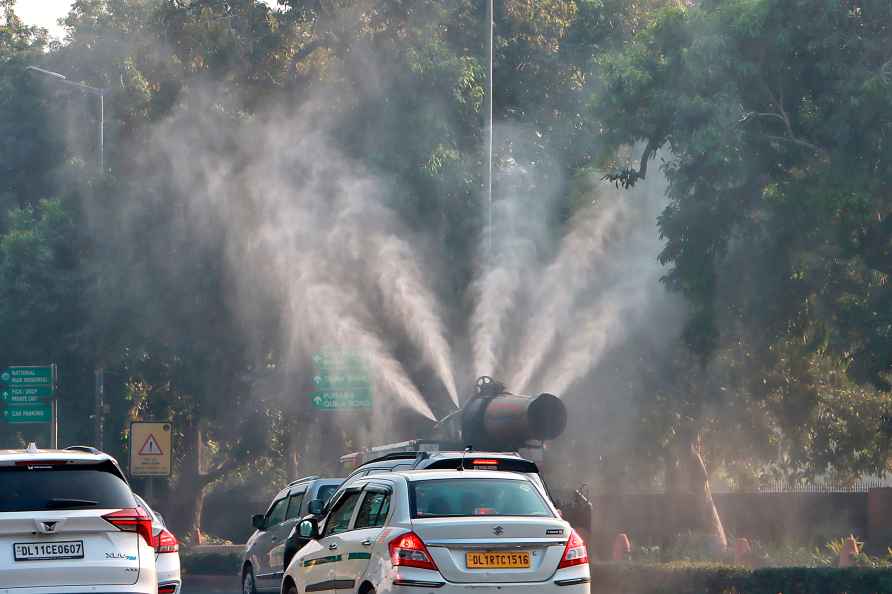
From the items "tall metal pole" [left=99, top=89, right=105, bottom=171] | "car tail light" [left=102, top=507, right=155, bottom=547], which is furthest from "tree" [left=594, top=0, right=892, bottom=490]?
"tall metal pole" [left=99, top=89, right=105, bottom=171]

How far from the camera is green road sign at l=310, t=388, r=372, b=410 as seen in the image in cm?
3203

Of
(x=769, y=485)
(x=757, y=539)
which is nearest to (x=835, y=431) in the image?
(x=757, y=539)

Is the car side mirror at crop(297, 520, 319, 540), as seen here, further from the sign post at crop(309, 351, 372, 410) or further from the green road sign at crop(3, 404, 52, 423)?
the green road sign at crop(3, 404, 52, 423)

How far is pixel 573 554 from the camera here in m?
11.4

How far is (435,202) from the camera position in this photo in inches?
1196

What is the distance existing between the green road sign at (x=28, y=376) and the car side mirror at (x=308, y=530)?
23703 mm

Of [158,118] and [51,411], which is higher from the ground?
[158,118]

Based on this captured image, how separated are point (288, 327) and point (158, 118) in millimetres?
5869

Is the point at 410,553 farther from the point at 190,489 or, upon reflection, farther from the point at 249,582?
the point at 190,489

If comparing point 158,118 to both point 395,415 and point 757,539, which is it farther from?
point 757,539

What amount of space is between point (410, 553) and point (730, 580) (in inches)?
322

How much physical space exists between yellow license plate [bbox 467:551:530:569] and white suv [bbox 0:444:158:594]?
233 cm

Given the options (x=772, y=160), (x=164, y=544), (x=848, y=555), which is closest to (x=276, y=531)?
(x=164, y=544)

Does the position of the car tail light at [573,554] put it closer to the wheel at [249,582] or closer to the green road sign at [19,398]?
the wheel at [249,582]
